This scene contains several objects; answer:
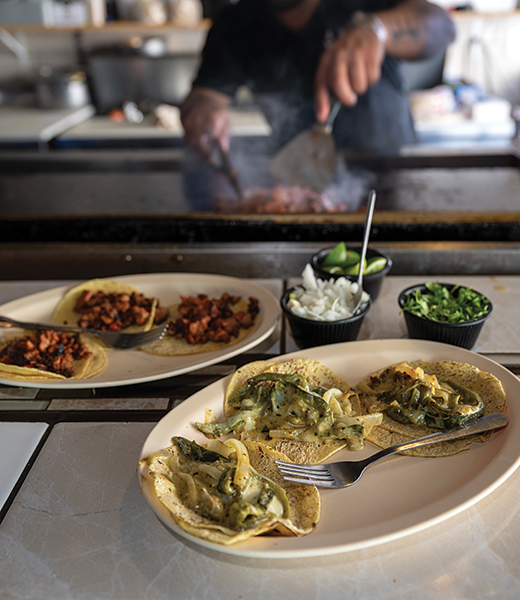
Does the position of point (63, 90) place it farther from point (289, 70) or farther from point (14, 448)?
point (14, 448)

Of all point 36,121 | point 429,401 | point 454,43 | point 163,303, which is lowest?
point 163,303

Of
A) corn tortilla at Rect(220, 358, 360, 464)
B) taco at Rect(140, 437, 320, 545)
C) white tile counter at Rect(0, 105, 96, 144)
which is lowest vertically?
corn tortilla at Rect(220, 358, 360, 464)

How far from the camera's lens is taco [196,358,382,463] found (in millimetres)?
1235

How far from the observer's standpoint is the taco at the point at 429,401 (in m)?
1.23

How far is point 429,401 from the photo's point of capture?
128 cm

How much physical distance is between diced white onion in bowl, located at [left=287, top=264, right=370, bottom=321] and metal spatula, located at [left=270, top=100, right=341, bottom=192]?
1207 millimetres

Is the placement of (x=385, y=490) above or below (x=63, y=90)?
below

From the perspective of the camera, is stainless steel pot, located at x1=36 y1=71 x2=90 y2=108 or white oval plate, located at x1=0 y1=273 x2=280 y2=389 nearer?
white oval plate, located at x1=0 y1=273 x2=280 y2=389

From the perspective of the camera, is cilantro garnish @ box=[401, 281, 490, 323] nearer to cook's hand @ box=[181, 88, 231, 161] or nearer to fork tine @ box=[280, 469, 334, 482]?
fork tine @ box=[280, 469, 334, 482]

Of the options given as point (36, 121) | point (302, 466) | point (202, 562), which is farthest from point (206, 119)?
point (202, 562)

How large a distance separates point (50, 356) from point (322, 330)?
785 millimetres

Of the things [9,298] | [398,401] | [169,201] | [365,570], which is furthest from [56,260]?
[365,570]

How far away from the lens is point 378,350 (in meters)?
1.52

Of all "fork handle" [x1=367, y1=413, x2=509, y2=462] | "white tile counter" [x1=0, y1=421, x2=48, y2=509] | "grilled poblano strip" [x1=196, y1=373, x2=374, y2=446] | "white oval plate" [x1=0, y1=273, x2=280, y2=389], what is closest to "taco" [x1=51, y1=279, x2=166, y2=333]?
"white oval plate" [x1=0, y1=273, x2=280, y2=389]
